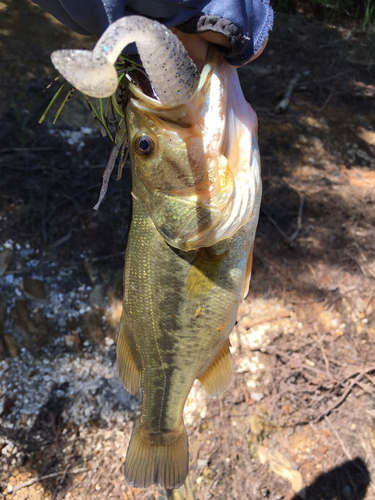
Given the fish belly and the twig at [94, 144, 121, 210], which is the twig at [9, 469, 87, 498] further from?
the twig at [94, 144, 121, 210]

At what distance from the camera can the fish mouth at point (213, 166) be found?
49.6 inches

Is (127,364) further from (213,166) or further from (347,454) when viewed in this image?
(347,454)

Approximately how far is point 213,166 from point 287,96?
5225 mm

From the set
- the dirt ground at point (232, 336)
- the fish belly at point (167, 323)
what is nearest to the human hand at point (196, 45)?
the fish belly at point (167, 323)

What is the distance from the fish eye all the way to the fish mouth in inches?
3.1

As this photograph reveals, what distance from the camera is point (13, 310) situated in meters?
3.41

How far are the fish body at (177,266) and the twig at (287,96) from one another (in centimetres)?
477

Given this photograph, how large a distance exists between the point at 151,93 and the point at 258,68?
5850 mm

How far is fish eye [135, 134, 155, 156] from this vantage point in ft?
4.37

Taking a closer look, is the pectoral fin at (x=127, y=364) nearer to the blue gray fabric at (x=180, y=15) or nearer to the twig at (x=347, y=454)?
the blue gray fabric at (x=180, y=15)

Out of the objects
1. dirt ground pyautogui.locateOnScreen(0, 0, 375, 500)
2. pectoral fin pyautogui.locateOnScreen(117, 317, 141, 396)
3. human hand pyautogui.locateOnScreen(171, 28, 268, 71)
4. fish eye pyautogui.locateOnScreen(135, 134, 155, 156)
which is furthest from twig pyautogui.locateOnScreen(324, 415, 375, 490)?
human hand pyautogui.locateOnScreen(171, 28, 268, 71)

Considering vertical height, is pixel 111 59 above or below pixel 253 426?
above

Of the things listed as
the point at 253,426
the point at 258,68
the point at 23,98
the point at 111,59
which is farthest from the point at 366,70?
the point at 111,59

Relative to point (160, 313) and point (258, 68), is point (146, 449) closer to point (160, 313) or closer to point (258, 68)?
point (160, 313)
